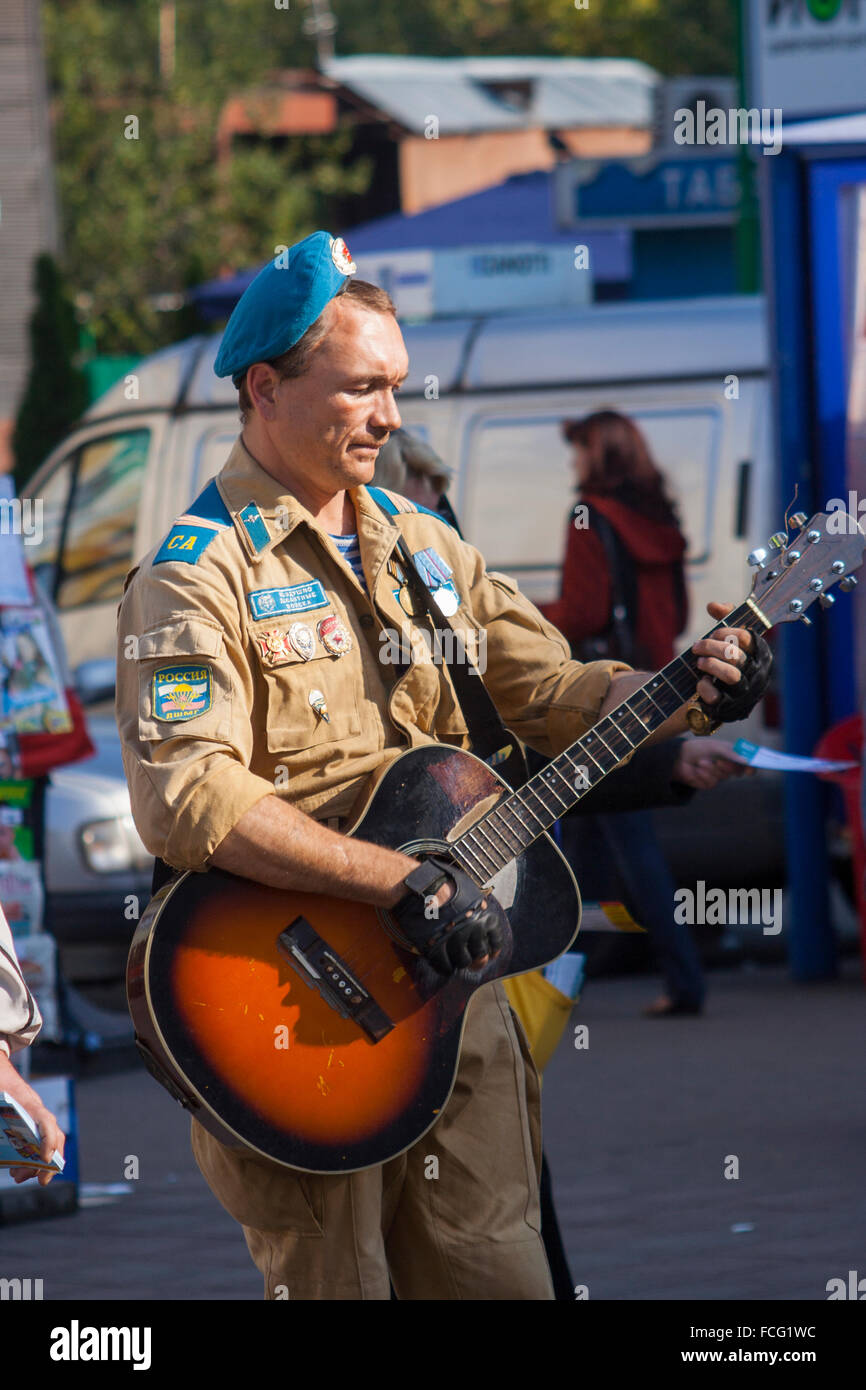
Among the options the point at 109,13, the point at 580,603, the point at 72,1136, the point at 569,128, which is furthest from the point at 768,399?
the point at 109,13

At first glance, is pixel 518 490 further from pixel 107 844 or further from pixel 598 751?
pixel 598 751

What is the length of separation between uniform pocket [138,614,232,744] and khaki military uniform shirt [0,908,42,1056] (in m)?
0.38

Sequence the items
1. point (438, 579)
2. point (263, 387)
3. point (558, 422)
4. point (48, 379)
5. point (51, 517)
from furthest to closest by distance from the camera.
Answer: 1. point (48, 379)
2. point (51, 517)
3. point (558, 422)
4. point (438, 579)
5. point (263, 387)

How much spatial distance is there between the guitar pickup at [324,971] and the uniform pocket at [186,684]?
304mm

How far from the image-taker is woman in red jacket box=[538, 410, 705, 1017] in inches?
318

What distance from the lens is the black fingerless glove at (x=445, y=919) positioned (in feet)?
10.3

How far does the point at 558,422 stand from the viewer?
31.6 ft

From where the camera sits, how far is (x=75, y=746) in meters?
6.64

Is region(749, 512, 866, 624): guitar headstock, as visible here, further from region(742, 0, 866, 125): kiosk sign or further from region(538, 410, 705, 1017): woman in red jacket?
region(742, 0, 866, 125): kiosk sign

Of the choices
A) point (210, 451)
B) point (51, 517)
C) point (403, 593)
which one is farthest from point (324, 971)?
point (51, 517)

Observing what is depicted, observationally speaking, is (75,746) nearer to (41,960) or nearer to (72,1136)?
(41,960)

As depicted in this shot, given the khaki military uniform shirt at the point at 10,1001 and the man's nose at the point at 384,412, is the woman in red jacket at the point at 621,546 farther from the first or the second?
the khaki military uniform shirt at the point at 10,1001

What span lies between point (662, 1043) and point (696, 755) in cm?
428

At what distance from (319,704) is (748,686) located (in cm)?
65
